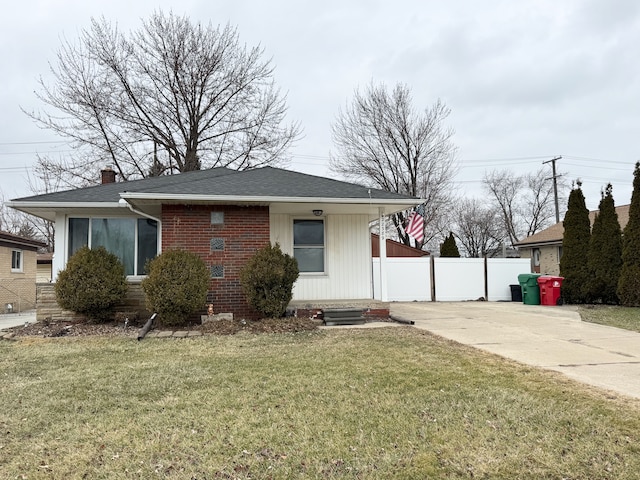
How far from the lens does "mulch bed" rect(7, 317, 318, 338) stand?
8.32 meters

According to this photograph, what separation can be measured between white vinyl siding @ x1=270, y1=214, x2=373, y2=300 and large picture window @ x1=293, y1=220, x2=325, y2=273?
139 millimetres

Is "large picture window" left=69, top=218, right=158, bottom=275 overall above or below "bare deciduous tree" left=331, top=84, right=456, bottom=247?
below

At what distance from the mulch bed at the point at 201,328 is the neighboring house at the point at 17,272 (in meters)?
10.5

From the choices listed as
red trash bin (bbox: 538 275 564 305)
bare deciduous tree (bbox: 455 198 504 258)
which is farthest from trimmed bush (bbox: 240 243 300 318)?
bare deciduous tree (bbox: 455 198 504 258)

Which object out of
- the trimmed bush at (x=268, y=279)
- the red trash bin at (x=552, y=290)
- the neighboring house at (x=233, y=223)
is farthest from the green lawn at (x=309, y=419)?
the red trash bin at (x=552, y=290)

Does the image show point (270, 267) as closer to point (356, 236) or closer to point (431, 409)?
point (356, 236)

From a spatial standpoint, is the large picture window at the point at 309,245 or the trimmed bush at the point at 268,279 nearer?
the trimmed bush at the point at 268,279

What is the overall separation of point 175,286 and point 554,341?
6.74 metres

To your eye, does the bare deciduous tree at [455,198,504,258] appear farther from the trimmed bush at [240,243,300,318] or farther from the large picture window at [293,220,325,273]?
the trimmed bush at [240,243,300,318]

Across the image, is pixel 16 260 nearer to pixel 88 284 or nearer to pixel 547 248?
pixel 88 284

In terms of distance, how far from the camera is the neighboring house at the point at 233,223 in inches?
365

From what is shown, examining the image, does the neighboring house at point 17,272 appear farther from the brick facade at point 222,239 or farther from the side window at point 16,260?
the brick facade at point 222,239

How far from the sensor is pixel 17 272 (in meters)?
18.8

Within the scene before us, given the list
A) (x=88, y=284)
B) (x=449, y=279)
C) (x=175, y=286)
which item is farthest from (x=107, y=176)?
(x=449, y=279)
